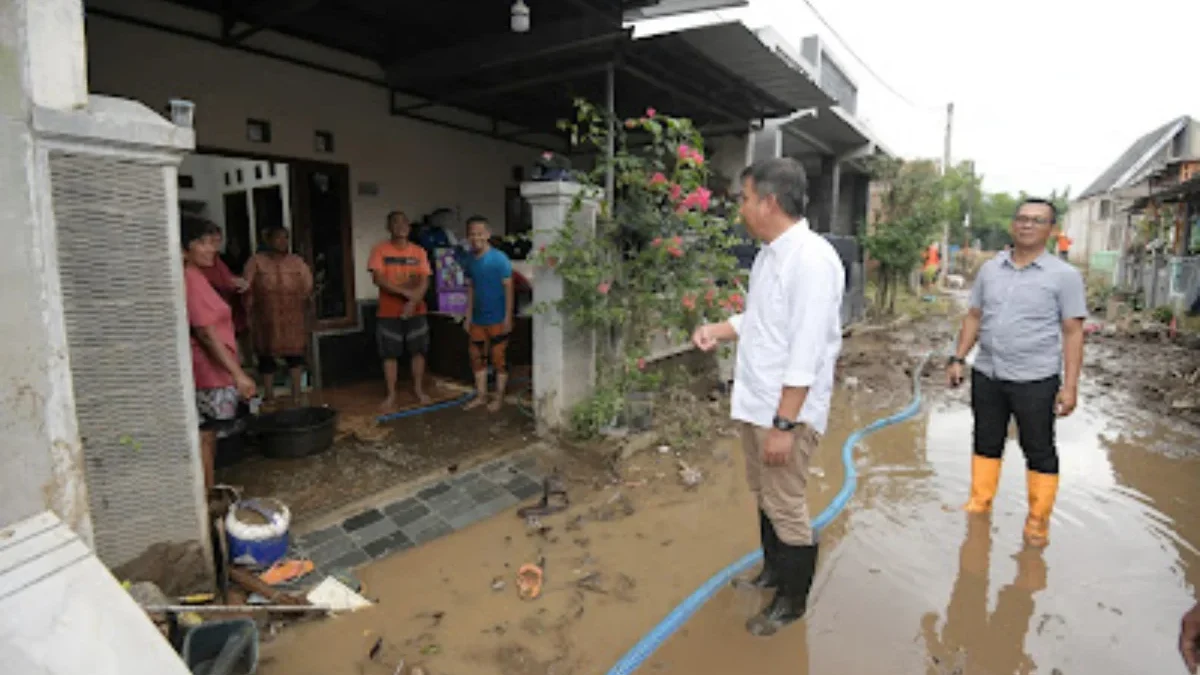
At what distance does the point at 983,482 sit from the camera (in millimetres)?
3746

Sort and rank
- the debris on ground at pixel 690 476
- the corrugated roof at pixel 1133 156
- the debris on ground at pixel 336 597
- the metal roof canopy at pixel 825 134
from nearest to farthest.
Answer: the debris on ground at pixel 336 597 < the debris on ground at pixel 690 476 < the metal roof canopy at pixel 825 134 < the corrugated roof at pixel 1133 156

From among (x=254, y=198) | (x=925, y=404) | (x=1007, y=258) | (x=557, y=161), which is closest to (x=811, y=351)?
(x=1007, y=258)

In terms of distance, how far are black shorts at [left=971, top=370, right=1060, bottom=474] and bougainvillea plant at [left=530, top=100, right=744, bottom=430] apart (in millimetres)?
1968

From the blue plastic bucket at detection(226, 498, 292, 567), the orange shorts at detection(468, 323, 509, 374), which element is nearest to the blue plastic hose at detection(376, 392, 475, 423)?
the orange shorts at detection(468, 323, 509, 374)

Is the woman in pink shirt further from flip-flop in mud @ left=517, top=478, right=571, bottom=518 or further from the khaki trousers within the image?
the khaki trousers

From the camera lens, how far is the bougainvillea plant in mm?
4527

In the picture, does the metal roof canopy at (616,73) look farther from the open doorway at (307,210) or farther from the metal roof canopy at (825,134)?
the metal roof canopy at (825,134)

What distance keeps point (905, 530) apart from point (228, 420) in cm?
405

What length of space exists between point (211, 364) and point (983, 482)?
457 centimetres

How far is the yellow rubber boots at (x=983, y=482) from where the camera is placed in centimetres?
370

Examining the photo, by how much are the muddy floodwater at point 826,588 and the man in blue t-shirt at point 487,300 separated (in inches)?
66.7

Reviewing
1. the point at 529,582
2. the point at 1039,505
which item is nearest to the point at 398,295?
the point at 529,582

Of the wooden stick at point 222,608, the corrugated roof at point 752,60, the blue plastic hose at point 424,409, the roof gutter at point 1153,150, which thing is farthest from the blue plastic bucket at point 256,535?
the roof gutter at point 1153,150

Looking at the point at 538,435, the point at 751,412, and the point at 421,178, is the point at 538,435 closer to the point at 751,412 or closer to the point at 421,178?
the point at 751,412
